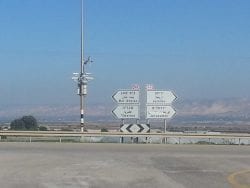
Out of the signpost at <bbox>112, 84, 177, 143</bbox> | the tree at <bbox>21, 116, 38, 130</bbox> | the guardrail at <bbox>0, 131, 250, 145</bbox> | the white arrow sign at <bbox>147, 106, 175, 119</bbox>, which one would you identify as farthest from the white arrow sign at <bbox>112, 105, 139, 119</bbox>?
the tree at <bbox>21, 116, 38, 130</bbox>

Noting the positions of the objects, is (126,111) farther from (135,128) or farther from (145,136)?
(145,136)

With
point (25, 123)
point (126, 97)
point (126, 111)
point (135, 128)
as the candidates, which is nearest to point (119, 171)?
point (135, 128)

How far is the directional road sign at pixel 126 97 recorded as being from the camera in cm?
4200

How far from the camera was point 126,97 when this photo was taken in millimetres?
42000

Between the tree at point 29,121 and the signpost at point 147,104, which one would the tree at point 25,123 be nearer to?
the tree at point 29,121

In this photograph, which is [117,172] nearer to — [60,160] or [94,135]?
[60,160]

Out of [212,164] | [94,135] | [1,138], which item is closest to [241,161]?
[212,164]

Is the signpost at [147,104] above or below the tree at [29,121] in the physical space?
above

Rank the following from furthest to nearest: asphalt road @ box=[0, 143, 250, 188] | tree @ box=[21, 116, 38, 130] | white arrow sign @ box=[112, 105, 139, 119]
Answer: tree @ box=[21, 116, 38, 130] → white arrow sign @ box=[112, 105, 139, 119] → asphalt road @ box=[0, 143, 250, 188]

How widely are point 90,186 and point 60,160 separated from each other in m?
8.16

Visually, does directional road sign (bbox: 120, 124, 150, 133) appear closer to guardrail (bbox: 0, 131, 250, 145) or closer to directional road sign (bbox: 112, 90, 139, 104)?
guardrail (bbox: 0, 131, 250, 145)

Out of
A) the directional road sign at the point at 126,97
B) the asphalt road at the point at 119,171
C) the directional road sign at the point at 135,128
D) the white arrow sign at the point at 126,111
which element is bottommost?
the asphalt road at the point at 119,171

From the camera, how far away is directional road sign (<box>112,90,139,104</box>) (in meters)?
42.0

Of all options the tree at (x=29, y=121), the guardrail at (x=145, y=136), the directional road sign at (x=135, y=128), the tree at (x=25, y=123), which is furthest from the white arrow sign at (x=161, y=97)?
the tree at (x=29, y=121)
